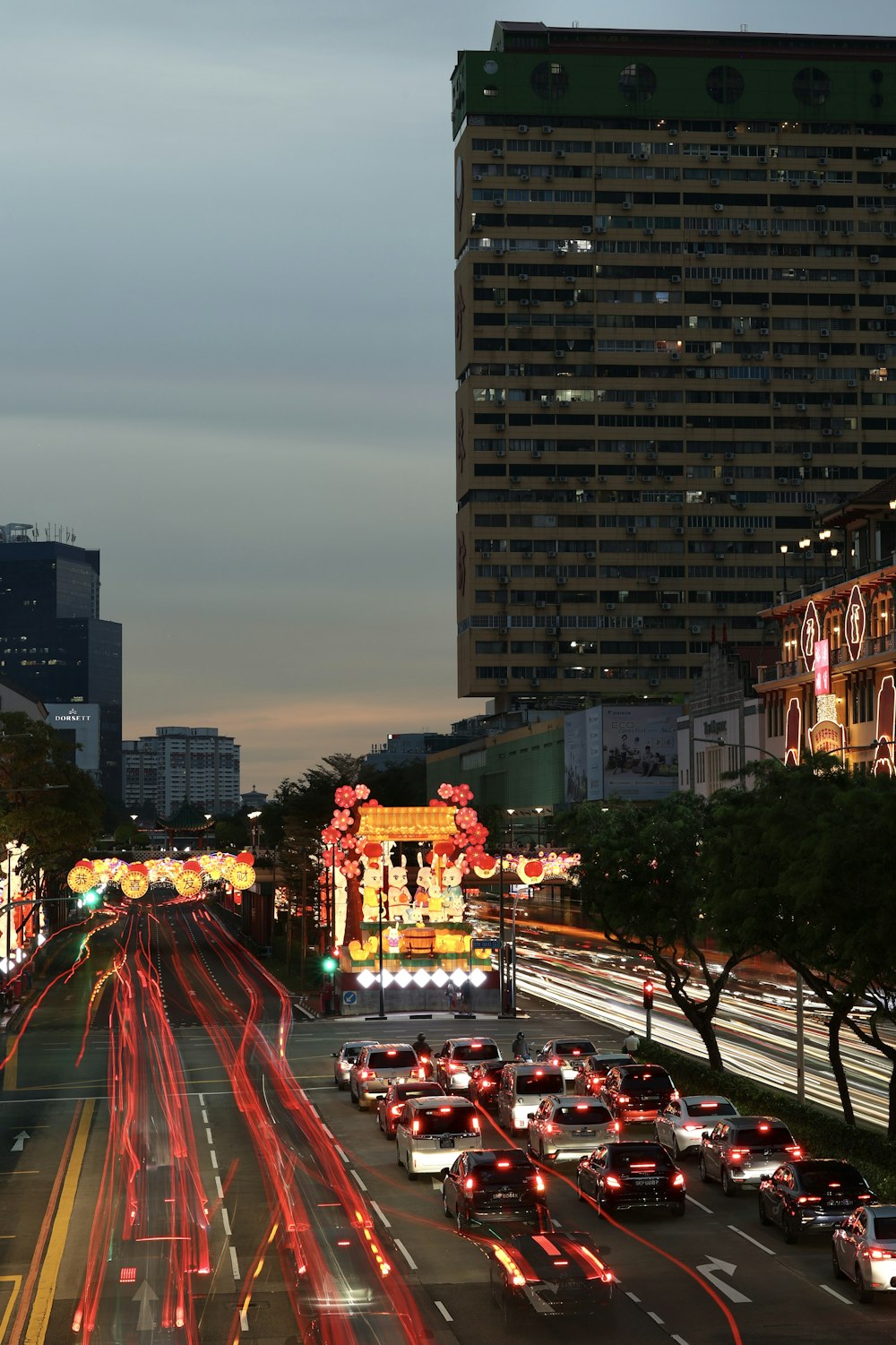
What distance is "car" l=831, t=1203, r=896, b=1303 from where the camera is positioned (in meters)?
27.5

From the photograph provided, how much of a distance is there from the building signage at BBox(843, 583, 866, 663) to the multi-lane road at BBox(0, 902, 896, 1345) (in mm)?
44846

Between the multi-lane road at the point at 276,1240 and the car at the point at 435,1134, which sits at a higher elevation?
Result: the car at the point at 435,1134

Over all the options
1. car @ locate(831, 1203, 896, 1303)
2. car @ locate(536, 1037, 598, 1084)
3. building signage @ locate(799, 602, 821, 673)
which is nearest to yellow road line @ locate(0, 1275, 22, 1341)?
Result: car @ locate(831, 1203, 896, 1303)

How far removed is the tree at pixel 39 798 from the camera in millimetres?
98562

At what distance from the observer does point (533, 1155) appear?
139ft

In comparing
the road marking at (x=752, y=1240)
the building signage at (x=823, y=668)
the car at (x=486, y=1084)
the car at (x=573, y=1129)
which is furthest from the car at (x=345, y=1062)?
the building signage at (x=823, y=668)

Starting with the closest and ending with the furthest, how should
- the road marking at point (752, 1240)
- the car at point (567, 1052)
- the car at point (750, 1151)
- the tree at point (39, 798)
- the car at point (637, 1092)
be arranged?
A: the road marking at point (752, 1240) < the car at point (750, 1151) < the car at point (637, 1092) < the car at point (567, 1052) < the tree at point (39, 798)

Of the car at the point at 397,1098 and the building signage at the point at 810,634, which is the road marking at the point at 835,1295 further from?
the building signage at the point at 810,634

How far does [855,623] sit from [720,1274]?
68.4 meters

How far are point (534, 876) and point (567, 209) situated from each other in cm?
12999

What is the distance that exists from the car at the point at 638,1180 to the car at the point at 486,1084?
15.8m

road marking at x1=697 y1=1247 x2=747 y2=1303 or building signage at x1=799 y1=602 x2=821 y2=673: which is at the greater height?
building signage at x1=799 y1=602 x2=821 y2=673

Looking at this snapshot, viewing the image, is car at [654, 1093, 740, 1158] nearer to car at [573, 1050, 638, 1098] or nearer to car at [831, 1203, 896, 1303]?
car at [573, 1050, 638, 1098]

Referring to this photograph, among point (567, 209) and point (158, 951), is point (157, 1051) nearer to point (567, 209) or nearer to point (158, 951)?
point (158, 951)
